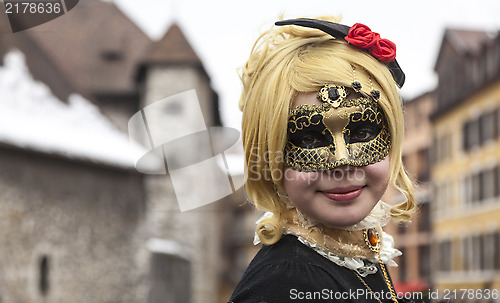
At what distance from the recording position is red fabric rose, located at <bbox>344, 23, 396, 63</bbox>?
195 centimetres

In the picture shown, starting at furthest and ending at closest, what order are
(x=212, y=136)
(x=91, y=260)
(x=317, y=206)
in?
(x=91, y=260), (x=212, y=136), (x=317, y=206)

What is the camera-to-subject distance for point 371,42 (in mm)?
1959

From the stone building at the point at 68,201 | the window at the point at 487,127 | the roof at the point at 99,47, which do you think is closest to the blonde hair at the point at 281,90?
the stone building at the point at 68,201

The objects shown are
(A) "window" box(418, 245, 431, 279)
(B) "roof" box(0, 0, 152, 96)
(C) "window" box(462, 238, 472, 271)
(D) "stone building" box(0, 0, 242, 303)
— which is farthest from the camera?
(A) "window" box(418, 245, 431, 279)

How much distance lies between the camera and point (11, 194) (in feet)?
54.0

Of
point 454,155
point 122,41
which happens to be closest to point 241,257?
point 122,41

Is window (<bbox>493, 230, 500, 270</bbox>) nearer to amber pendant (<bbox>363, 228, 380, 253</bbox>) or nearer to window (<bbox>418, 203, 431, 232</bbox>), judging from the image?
window (<bbox>418, 203, 431, 232</bbox>)

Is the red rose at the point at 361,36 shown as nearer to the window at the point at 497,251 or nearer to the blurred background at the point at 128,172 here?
the blurred background at the point at 128,172

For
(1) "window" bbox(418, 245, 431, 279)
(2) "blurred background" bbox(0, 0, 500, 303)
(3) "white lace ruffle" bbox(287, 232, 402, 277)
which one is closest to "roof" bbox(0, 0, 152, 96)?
(2) "blurred background" bbox(0, 0, 500, 303)

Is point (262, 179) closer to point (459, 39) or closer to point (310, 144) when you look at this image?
point (310, 144)

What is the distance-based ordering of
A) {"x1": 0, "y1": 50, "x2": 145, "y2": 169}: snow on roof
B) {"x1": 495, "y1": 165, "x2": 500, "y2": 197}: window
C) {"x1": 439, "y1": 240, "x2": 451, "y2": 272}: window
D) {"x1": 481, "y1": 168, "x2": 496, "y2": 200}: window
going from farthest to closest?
{"x1": 439, "y1": 240, "x2": 451, "y2": 272}: window → {"x1": 481, "y1": 168, "x2": 496, "y2": 200}: window → {"x1": 495, "y1": 165, "x2": 500, "y2": 197}: window → {"x1": 0, "y1": 50, "x2": 145, "y2": 169}: snow on roof

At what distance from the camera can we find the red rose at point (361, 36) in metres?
1.95

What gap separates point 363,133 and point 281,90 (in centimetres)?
26

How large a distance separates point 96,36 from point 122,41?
124 centimetres
